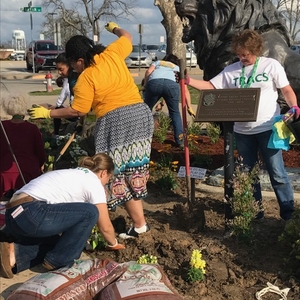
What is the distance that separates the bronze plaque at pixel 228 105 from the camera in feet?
14.1

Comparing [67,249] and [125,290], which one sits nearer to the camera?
[125,290]

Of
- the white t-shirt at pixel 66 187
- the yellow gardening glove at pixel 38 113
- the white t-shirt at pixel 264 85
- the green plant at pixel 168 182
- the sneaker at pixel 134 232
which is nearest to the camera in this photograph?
the white t-shirt at pixel 66 187

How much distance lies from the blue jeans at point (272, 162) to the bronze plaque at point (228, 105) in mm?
319

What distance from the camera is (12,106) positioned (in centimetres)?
464

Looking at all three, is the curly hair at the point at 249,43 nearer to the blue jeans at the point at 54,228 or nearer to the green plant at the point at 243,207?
the green plant at the point at 243,207

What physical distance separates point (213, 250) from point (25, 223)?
1.57 metres

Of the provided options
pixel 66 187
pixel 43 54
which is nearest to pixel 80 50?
pixel 66 187

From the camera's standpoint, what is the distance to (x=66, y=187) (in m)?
3.70

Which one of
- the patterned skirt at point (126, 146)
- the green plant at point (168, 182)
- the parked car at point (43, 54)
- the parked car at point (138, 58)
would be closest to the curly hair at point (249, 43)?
the patterned skirt at point (126, 146)

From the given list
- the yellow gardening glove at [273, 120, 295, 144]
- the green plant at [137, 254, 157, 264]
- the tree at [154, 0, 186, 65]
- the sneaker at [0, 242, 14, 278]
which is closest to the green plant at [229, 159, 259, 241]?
the yellow gardening glove at [273, 120, 295, 144]

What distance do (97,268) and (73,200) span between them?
51 cm

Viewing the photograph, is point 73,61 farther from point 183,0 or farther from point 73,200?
point 183,0

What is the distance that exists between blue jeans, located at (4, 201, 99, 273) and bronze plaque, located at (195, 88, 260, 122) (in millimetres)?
1407

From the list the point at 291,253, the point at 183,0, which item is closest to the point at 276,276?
the point at 291,253
